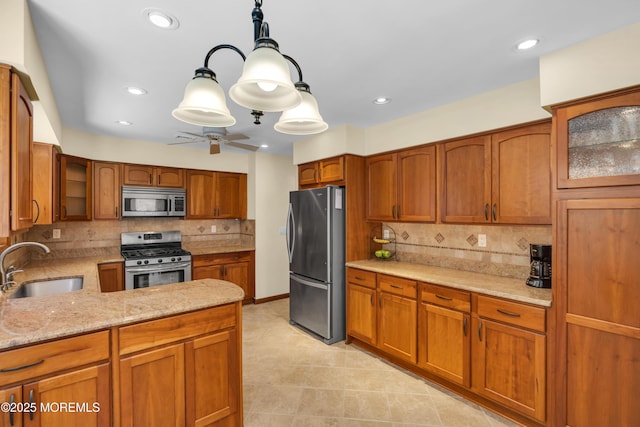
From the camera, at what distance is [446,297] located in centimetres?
250

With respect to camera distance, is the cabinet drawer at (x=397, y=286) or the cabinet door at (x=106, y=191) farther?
the cabinet door at (x=106, y=191)

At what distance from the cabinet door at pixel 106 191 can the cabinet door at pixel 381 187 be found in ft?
10.9

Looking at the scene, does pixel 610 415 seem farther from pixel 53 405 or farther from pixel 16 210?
pixel 16 210

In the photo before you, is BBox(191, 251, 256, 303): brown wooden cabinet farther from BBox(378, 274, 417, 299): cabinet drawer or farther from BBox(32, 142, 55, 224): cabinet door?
BBox(378, 274, 417, 299): cabinet drawer

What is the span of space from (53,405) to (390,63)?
103 inches

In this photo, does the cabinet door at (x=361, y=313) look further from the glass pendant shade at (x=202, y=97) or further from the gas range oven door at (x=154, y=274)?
the glass pendant shade at (x=202, y=97)

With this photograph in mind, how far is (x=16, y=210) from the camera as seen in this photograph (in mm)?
1526

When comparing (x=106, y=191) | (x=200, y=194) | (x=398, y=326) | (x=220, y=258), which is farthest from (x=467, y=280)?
(x=106, y=191)

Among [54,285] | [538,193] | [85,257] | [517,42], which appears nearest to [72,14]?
[54,285]

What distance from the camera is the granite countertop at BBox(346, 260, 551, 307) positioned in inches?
82.5

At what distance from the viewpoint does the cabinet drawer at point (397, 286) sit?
2759 millimetres

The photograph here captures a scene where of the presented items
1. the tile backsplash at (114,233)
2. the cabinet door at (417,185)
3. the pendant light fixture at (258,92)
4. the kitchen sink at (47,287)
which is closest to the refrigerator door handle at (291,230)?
the tile backsplash at (114,233)

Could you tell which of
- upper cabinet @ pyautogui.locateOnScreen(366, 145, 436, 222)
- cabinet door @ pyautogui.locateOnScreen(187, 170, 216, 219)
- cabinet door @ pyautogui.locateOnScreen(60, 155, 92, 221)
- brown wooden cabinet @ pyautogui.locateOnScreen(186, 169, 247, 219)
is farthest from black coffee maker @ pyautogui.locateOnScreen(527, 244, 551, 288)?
cabinet door @ pyautogui.locateOnScreen(60, 155, 92, 221)

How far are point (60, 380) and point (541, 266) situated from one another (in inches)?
118
